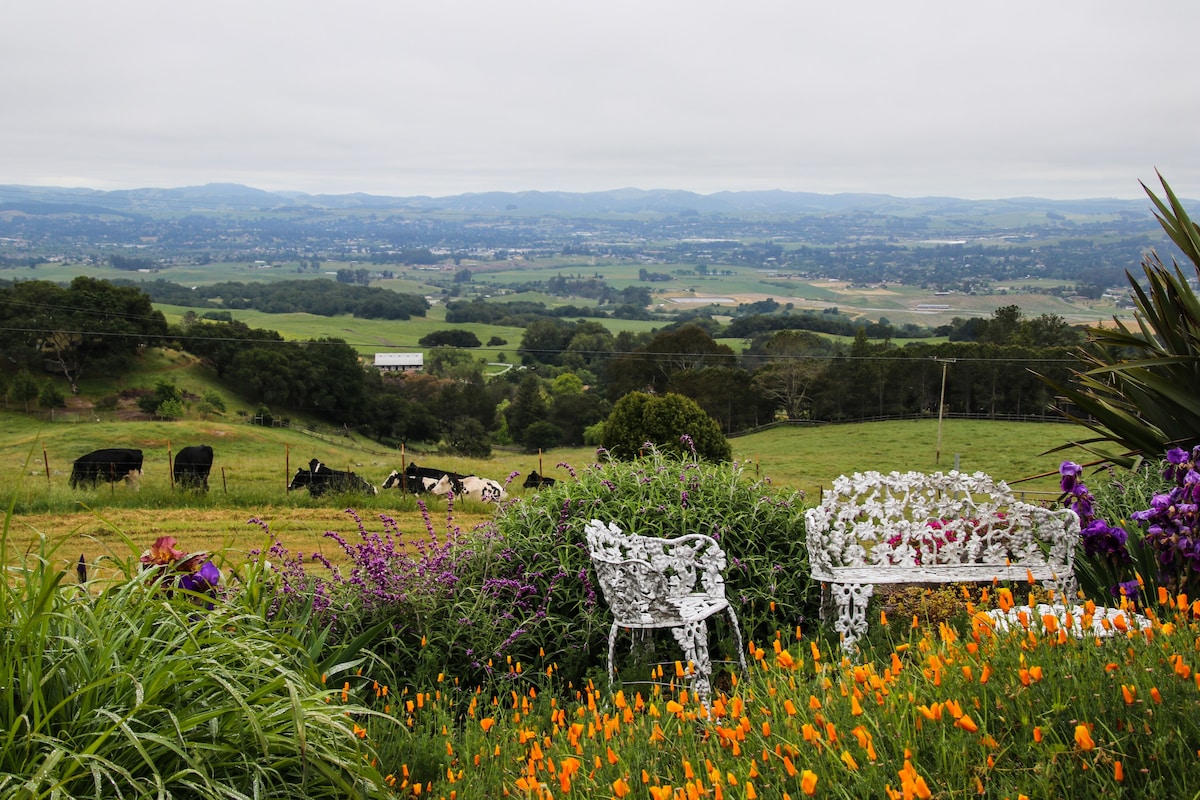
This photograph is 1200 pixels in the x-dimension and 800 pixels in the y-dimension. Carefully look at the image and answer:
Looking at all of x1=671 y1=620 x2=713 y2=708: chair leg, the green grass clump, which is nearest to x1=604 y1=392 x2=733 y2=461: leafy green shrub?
x1=671 y1=620 x2=713 y2=708: chair leg

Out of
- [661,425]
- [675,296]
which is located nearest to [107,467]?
[661,425]

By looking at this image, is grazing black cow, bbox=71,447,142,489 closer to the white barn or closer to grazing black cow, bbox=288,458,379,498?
grazing black cow, bbox=288,458,379,498

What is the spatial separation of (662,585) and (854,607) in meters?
1.00

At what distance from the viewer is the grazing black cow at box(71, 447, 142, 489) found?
54.6ft

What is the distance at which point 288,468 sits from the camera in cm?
1744

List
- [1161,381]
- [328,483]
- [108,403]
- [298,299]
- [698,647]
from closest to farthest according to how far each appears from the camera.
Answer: [698,647] → [1161,381] → [328,483] → [108,403] → [298,299]

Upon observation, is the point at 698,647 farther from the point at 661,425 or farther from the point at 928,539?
the point at 661,425

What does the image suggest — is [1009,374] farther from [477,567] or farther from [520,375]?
[477,567]

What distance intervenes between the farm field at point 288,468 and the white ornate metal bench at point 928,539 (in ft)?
2.01

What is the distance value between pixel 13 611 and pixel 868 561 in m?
3.97

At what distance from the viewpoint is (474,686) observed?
4.69 meters

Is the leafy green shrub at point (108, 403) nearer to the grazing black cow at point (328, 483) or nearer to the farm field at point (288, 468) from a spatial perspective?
the farm field at point (288, 468)

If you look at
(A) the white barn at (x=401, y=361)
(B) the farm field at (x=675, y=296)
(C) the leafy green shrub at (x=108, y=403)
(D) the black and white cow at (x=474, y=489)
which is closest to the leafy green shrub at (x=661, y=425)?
(D) the black and white cow at (x=474, y=489)

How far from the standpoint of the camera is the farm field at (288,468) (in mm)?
11578
